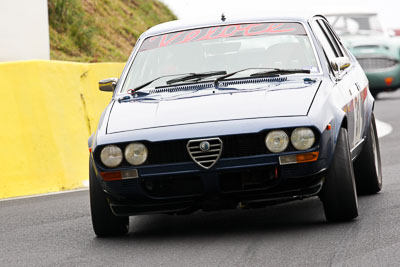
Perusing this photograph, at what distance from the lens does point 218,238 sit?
20.4 ft

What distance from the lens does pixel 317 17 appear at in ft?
26.8

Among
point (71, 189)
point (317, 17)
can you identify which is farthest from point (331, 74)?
point (71, 189)

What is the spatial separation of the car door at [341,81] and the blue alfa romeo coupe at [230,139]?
0.08 feet

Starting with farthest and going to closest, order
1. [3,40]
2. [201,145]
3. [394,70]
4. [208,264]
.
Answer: [394,70] → [3,40] → [201,145] → [208,264]

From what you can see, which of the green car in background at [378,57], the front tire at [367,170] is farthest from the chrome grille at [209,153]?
the green car in background at [378,57]

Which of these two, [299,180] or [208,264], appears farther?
[299,180]

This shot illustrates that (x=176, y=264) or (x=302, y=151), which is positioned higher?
(x=302, y=151)

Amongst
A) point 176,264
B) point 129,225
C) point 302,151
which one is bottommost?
point 129,225

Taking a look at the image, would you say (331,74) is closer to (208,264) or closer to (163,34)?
(163,34)

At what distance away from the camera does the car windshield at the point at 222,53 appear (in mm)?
→ 7102

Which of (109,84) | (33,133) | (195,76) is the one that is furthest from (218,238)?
(33,133)

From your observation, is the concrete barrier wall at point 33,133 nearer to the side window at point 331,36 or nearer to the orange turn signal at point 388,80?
the side window at point 331,36

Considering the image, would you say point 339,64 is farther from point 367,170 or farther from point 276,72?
point 367,170

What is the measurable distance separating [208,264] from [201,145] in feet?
2.77
